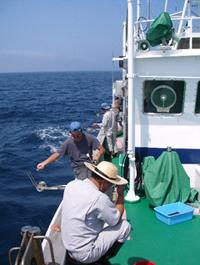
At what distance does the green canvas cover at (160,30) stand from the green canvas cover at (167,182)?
1989 millimetres

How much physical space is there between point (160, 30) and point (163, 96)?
4.26 ft

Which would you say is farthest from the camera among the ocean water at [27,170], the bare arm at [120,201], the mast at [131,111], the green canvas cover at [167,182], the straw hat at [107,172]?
the ocean water at [27,170]

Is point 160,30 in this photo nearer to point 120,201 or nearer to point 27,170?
point 120,201

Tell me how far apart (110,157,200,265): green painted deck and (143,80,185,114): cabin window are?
6.34ft

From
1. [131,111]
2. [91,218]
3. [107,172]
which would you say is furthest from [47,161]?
[91,218]

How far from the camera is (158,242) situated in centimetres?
571

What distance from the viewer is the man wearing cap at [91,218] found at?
370cm

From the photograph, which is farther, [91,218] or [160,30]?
[160,30]

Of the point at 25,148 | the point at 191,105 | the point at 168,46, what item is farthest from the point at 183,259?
the point at 25,148

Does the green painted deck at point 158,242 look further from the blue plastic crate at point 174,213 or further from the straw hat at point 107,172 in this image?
the straw hat at point 107,172

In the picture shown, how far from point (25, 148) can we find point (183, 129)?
12952mm

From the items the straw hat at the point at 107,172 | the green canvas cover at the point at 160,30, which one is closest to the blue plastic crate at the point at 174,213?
the straw hat at the point at 107,172

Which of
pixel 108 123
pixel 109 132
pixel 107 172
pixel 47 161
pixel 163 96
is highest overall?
pixel 163 96

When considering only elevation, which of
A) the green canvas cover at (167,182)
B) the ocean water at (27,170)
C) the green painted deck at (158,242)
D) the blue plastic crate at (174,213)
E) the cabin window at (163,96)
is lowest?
the ocean water at (27,170)
